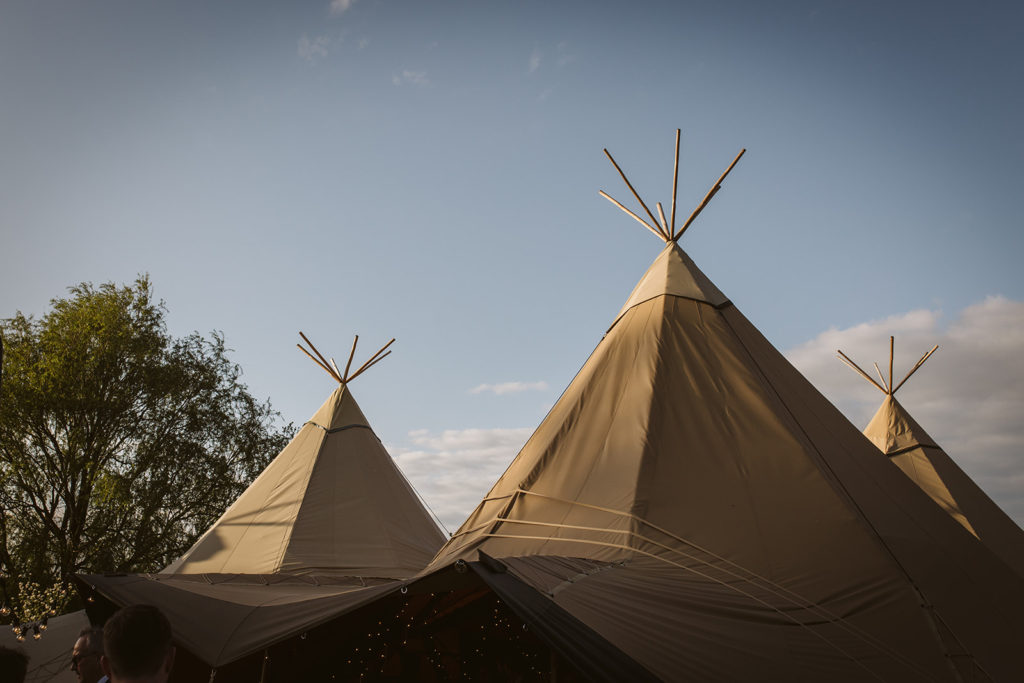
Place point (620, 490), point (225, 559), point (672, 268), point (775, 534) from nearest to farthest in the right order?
point (775, 534) → point (620, 490) → point (672, 268) → point (225, 559)

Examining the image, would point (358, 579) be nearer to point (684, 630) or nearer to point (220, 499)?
point (684, 630)

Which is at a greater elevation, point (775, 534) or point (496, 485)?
point (496, 485)

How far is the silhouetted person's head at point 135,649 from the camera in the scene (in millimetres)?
1736

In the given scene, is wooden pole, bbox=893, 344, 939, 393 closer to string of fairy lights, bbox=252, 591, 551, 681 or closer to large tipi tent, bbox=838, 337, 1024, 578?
large tipi tent, bbox=838, 337, 1024, 578

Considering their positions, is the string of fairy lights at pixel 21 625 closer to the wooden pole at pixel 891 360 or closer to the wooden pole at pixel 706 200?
the wooden pole at pixel 706 200

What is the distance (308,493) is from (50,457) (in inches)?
260

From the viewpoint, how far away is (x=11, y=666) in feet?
6.33

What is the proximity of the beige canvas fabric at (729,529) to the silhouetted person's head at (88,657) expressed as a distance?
4.89 ft

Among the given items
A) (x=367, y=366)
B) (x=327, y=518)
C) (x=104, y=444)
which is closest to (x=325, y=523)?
(x=327, y=518)

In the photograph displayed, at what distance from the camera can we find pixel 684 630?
319 cm

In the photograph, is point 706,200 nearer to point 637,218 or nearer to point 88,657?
point 637,218

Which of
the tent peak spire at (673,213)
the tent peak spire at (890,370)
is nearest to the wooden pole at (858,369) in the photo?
the tent peak spire at (890,370)

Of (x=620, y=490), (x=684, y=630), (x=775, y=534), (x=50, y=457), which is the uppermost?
(x=50, y=457)

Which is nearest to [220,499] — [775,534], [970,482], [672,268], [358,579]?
[358,579]
